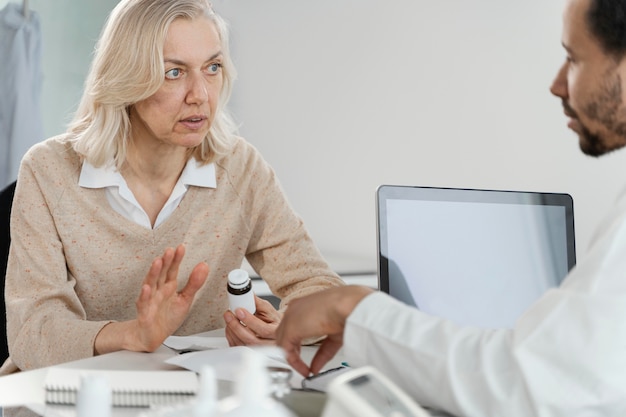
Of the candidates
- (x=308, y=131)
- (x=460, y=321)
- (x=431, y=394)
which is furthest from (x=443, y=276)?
(x=308, y=131)

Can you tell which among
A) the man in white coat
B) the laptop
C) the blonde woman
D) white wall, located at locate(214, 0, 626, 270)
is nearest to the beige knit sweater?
the blonde woman

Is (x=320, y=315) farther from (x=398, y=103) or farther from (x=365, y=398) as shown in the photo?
(x=398, y=103)

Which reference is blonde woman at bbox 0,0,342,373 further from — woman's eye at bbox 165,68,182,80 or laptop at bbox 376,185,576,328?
laptop at bbox 376,185,576,328

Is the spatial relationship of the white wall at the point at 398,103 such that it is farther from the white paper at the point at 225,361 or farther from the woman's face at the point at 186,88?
the white paper at the point at 225,361

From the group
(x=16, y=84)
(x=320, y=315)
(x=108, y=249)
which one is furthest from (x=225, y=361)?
(x=16, y=84)

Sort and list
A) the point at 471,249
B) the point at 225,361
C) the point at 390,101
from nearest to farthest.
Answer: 1. the point at 225,361
2. the point at 471,249
3. the point at 390,101

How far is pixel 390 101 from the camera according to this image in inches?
131

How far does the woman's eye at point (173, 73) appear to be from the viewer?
190cm

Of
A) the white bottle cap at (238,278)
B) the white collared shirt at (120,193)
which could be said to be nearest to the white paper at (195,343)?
the white bottle cap at (238,278)

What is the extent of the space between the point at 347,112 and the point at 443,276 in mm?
1788

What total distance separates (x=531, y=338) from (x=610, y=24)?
460 mm

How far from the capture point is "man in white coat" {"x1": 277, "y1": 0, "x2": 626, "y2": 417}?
920 millimetres

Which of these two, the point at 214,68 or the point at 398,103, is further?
the point at 398,103

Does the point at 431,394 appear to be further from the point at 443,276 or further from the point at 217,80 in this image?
the point at 217,80
